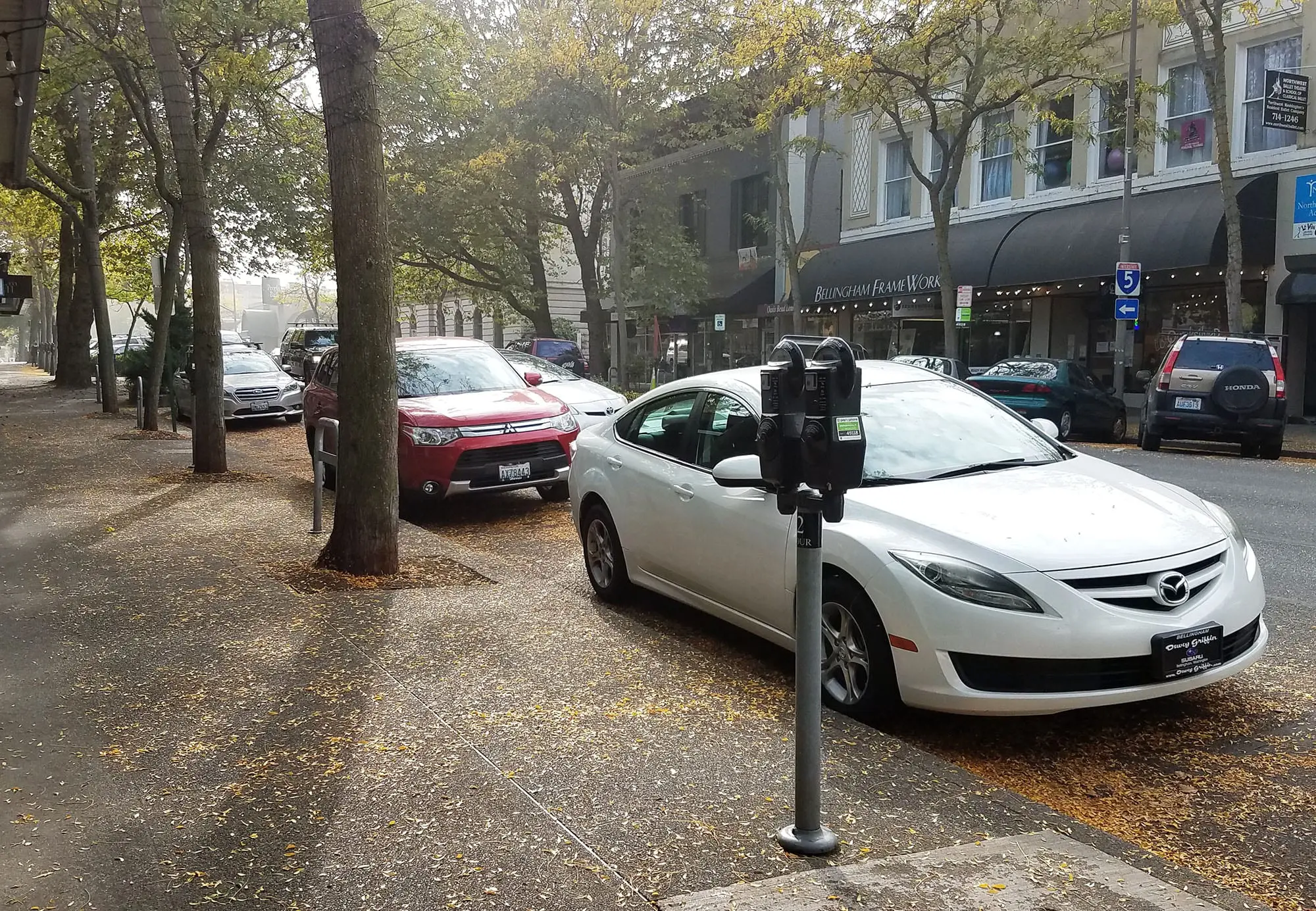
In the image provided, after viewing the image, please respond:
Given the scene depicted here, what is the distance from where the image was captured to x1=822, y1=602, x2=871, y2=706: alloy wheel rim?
4891 mm

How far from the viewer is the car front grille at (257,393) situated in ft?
72.6

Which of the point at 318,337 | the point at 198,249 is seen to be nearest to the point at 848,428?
the point at 198,249

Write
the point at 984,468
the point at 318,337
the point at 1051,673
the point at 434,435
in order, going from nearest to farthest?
the point at 1051,673
the point at 984,468
the point at 434,435
the point at 318,337

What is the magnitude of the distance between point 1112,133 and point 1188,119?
1.49 meters

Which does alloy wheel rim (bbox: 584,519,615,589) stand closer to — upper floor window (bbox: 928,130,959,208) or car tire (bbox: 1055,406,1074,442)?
car tire (bbox: 1055,406,1074,442)

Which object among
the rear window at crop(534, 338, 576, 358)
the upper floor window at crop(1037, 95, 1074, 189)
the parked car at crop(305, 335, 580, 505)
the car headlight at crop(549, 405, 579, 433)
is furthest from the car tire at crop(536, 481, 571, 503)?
the rear window at crop(534, 338, 576, 358)

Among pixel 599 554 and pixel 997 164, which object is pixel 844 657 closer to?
pixel 599 554

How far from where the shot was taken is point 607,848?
3574 millimetres

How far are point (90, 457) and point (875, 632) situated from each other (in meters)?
13.2

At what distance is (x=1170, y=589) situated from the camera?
4.56 metres

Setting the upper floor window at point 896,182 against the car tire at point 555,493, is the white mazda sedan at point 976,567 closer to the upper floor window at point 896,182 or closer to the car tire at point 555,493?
the car tire at point 555,493

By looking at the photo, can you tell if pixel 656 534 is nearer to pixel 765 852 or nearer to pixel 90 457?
pixel 765 852

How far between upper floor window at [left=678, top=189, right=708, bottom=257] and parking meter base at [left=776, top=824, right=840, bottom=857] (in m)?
35.5

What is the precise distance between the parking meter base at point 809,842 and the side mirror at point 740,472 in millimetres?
1893
